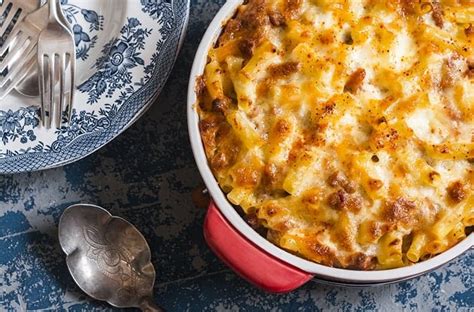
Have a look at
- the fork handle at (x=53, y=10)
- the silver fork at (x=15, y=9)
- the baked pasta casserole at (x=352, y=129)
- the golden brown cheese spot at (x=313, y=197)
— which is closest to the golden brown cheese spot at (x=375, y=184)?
the baked pasta casserole at (x=352, y=129)

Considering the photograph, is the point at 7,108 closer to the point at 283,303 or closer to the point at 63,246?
the point at 63,246

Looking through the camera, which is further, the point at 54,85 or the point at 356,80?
the point at 54,85

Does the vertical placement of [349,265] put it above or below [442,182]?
below

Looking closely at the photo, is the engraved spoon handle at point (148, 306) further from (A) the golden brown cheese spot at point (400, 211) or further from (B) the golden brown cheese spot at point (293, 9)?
(B) the golden brown cheese spot at point (293, 9)

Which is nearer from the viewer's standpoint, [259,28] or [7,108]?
[259,28]

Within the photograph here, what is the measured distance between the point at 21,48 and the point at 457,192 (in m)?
1.12

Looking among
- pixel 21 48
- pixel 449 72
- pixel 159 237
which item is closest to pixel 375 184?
pixel 449 72

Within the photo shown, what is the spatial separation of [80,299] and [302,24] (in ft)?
2.89

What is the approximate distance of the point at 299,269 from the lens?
1.64 metres

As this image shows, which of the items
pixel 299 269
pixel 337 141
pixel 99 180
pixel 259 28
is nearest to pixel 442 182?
pixel 337 141

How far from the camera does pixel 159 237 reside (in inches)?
79.0

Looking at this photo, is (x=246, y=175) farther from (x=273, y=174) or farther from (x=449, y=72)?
(x=449, y=72)

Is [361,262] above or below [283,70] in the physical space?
below

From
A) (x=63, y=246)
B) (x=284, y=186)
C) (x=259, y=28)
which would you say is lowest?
(x=63, y=246)
